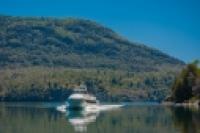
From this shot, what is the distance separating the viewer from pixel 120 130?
3017 inches

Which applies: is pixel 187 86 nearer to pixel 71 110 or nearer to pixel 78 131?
pixel 71 110

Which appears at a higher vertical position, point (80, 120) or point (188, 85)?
point (188, 85)

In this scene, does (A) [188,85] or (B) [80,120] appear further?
(A) [188,85]

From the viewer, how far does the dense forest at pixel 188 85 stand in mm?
160250

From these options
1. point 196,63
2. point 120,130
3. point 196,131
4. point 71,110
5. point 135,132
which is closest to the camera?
point 196,131

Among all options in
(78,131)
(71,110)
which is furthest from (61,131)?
(71,110)

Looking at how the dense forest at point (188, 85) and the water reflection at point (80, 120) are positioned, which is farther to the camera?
the dense forest at point (188, 85)

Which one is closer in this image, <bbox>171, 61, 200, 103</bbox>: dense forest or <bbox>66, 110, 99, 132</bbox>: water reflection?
<bbox>66, 110, 99, 132</bbox>: water reflection

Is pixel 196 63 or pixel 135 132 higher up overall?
pixel 196 63

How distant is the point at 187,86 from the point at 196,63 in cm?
1144

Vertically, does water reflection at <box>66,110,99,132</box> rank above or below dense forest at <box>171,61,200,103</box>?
below

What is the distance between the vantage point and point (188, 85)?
165 metres

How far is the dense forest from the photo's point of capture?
160 metres

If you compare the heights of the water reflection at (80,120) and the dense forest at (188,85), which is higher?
the dense forest at (188,85)
